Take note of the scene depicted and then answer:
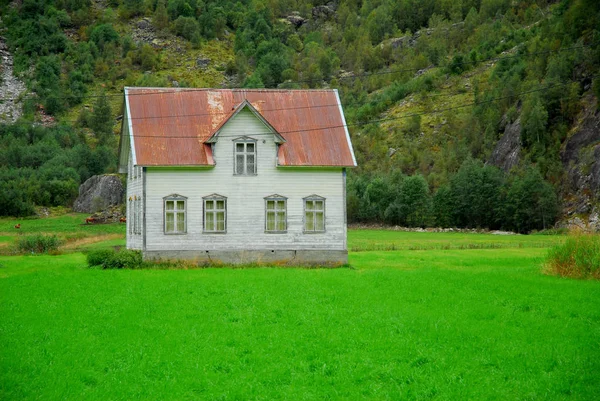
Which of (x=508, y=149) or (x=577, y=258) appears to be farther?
(x=508, y=149)

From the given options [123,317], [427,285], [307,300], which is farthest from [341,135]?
[123,317]

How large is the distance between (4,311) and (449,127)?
147 metres

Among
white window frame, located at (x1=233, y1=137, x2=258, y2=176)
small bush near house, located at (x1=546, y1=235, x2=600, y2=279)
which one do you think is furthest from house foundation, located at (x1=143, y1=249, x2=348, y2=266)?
small bush near house, located at (x1=546, y1=235, x2=600, y2=279)

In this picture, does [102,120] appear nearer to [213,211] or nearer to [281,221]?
[213,211]

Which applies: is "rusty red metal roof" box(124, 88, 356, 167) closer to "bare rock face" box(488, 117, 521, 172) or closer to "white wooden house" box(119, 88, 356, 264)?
"white wooden house" box(119, 88, 356, 264)

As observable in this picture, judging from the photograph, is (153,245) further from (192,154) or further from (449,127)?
(449,127)

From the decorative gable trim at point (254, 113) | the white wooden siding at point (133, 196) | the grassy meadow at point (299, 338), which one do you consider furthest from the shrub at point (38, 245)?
the grassy meadow at point (299, 338)

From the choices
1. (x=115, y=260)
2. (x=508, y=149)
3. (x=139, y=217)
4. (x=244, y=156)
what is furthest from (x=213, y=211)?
(x=508, y=149)

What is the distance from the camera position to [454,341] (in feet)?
58.1

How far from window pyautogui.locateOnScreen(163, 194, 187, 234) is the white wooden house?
56 millimetres

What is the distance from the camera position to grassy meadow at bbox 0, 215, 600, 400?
13812mm

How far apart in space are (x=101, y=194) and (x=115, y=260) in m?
79.6

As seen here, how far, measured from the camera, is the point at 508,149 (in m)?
118

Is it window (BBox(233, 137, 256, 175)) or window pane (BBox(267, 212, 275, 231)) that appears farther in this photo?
window (BBox(233, 137, 256, 175))
